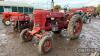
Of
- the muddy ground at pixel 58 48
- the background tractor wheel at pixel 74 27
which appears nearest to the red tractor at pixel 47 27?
the background tractor wheel at pixel 74 27

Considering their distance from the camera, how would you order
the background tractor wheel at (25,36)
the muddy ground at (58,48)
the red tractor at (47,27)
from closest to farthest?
the muddy ground at (58,48) → the red tractor at (47,27) → the background tractor wheel at (25,36)

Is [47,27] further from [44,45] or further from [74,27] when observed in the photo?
[44,45]

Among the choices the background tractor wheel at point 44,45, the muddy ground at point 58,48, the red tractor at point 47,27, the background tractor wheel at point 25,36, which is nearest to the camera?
the background tractor wheel at point 44,45

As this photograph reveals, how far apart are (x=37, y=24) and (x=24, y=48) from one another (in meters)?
1.20

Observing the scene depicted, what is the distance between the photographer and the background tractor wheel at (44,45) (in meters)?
6.27

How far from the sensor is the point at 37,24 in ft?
25.3

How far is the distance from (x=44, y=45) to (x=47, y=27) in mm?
1838

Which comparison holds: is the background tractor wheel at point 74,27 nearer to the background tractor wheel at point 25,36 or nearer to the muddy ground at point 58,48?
the muddy ground at point 58,48

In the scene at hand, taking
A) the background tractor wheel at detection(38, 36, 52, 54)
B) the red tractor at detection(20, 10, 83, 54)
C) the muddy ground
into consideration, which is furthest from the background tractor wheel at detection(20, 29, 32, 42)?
the background tractor wheel at detection(38, 36, 52, 54)

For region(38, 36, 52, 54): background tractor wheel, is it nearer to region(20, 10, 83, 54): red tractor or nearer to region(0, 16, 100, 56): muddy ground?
region(20, 10, 83, 54): red tractor

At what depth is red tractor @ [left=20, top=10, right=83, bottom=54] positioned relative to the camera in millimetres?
6664

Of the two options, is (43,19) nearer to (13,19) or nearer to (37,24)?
(37,24)

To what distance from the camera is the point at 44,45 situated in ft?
21.0

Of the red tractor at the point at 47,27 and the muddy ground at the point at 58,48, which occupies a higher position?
the red tractor at the point at 47,27
